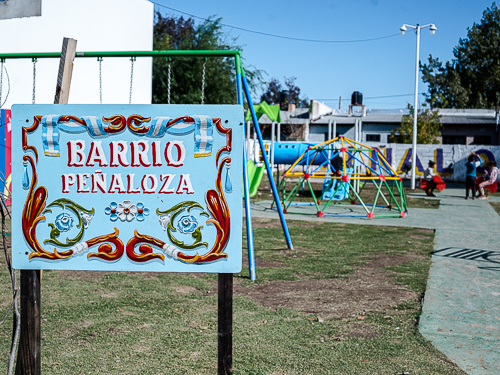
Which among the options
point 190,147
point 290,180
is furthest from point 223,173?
point 290,180

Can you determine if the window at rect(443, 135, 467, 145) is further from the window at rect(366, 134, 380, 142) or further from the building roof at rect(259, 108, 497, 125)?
the window at rect(366, 134, 380, 142)

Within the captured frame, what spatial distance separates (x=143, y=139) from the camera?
9.26ft

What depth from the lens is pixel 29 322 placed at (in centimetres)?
285

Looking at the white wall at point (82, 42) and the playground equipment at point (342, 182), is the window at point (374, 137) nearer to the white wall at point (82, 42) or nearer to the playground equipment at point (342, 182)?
the playground equipment at point (342, 182)

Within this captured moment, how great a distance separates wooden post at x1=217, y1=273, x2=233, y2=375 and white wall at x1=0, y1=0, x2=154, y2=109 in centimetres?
1041

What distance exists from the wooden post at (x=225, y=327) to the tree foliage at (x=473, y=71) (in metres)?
56.6

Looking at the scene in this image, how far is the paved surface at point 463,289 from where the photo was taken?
4250mm

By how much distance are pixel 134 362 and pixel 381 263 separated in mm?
4714

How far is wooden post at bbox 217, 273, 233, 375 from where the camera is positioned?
286 centimetres

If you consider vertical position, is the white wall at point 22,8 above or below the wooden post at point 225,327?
above

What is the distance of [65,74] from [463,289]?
195 inches

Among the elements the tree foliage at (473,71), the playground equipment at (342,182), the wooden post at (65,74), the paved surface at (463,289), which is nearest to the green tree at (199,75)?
the playground equipment at (342,182)

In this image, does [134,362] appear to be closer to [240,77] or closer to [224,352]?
[224,352]

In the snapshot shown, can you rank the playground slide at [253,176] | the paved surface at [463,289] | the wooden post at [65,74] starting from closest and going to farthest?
the wooden post at [65,74]
the paved surface at [463,289]
the playground slide at [253,176]
